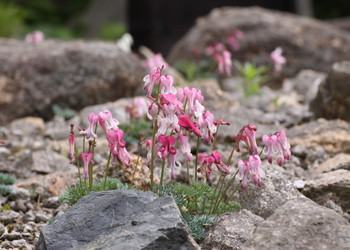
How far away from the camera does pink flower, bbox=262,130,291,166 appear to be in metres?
3.30

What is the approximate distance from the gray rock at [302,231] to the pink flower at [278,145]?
1.19 ft

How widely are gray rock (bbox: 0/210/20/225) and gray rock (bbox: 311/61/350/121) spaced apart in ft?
11.8

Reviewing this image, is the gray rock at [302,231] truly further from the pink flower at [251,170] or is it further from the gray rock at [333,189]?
the gray rock at [333,189]

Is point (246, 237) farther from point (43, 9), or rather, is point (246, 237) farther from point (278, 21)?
point (43, 9)

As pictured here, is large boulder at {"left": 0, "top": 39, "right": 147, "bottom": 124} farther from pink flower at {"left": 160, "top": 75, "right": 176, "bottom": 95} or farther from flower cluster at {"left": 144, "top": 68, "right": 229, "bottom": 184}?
pink flower at {"left": 160, "top": 75, "right": 176, "bottom": 95}

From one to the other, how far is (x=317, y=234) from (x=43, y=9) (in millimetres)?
14796

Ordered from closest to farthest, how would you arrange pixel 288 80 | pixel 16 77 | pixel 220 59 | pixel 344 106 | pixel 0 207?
pixel 0 207 → pixel 344 106 → pixel 16 77 → pixel 220 59 → pixel 288 80

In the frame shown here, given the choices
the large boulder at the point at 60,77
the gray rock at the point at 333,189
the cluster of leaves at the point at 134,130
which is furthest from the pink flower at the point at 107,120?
the large boulder at the point at 60,77

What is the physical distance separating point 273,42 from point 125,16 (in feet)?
25.6

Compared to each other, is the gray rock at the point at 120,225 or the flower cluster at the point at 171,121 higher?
the flower cluster at the point at 171,121

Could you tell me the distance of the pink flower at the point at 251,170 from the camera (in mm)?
3242

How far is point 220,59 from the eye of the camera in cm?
774

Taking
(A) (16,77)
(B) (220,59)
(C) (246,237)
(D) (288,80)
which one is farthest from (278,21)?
(C) (246,237)

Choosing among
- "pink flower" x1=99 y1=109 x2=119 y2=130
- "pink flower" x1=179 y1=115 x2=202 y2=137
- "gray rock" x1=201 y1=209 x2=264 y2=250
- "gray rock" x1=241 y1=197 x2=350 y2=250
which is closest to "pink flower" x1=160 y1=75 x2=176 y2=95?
"pink flower" x1=179 y1=115 x2=202 y2=137
